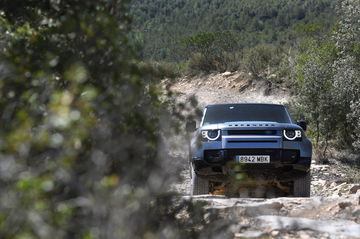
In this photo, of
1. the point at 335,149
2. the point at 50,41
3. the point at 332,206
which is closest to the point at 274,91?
the point at 335,149

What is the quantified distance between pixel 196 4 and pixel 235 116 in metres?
86.9

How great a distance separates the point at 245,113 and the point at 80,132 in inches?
287

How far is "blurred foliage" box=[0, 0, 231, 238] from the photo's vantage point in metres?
2.82

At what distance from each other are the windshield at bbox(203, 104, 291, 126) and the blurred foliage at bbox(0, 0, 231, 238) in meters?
4.62

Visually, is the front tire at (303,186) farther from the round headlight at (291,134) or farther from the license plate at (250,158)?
the license plate at (250,158)

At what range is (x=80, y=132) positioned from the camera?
9.50 ft

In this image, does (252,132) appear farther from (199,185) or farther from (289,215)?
(289,215)

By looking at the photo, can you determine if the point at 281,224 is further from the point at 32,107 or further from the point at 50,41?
the point at 32,107

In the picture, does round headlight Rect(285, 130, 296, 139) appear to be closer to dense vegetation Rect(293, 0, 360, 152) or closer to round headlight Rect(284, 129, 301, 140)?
round headlight Rect(284, 129, 301, 140)

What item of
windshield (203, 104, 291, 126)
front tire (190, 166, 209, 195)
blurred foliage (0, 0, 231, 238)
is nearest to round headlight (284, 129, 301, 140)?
windshield (203, 104, 291, 126)

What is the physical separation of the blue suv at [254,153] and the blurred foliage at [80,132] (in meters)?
3.47

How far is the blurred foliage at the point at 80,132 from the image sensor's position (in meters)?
2.82

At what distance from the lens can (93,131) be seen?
358 cm

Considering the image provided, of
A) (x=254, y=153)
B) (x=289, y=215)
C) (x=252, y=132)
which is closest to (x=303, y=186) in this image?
(x=254, y=153)
